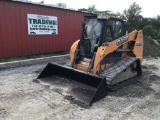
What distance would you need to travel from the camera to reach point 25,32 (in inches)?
388

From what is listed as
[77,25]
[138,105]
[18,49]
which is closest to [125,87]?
[138,105]

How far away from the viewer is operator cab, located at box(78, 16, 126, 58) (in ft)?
18.8

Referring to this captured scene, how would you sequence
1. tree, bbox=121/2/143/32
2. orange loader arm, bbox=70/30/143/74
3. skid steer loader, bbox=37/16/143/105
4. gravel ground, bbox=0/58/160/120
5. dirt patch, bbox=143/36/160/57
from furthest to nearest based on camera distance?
1. tree, bbox=121/2/143/32
2. dirt patch, bbox=143/36/160/57
3. orange loader arm, bbox=70/30/143/74
4. skid steer loader, bbox=37/16/143/105
5. gravel ground, bbox=0/58/160/120

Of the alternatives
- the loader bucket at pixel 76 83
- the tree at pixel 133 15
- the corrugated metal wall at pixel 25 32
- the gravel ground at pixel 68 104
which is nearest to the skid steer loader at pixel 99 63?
the loader bucket at pixel 76 83

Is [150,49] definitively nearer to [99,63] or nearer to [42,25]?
[42,25]

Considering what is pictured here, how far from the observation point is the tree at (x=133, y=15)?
21.6m

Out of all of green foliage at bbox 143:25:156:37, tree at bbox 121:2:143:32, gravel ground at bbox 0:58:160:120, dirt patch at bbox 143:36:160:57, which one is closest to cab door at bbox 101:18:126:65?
gravel ground at bbox 0:58:160:120

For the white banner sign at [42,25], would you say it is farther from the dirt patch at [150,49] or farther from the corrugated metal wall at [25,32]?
the dirt patch at [150,49]

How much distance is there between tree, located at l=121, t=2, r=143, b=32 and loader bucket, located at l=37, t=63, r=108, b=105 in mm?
16558

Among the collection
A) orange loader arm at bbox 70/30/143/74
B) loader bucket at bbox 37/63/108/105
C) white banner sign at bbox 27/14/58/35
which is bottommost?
loader bucket at bbox 37/63/108/105

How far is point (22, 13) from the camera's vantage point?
965 cm

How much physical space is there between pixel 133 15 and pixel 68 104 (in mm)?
19359

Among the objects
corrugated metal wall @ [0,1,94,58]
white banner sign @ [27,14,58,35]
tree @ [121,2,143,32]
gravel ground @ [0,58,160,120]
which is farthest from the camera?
tree @ [121,2,143,32]

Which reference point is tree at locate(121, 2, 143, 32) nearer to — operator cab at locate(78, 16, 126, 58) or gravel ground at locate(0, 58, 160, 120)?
operator cab at locate(78, 16, 126, 58)
